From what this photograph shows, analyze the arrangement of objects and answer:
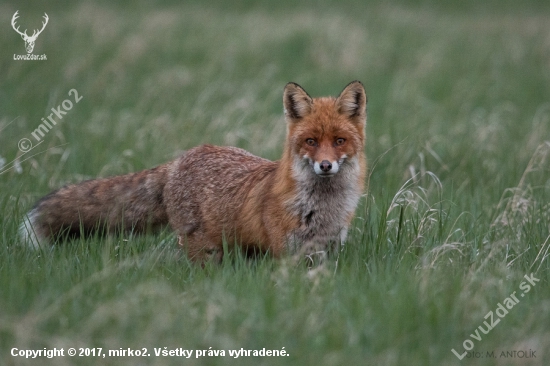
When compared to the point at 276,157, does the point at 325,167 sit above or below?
above

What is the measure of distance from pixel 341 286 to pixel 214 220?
1930mm

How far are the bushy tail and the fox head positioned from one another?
5.39 ft

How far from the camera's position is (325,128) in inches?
257

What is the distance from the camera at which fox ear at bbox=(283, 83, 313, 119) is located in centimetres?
682

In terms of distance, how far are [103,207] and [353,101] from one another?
276 centimetres

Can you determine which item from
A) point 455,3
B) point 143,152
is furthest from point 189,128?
point 455,3

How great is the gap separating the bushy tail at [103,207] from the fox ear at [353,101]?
2.06m

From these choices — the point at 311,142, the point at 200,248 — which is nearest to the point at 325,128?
the point at 311,142
